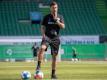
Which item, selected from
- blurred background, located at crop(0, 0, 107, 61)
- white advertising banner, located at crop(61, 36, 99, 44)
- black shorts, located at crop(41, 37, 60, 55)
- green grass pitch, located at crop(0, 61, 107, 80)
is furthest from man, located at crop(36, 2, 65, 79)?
white advertising banner, located at crop(61, 36, 99, 44)

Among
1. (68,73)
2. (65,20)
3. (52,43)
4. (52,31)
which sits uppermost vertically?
(65,20)

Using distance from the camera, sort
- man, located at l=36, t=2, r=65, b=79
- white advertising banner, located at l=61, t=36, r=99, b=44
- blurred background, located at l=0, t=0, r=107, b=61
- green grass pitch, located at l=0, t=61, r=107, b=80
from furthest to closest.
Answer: white advertising banner, located at l=61, t=36, r=99, b=44, blurred background, located at l=0, t=0, r=107, b=61, green grass pitch, located at l=0, t=61, r=107, b=80, man, located at l=36, t=2, r=65, b=79

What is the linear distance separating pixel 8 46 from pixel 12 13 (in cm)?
1163

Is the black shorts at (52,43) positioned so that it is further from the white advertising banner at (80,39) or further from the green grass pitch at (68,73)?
the white advertising banner at (80,39)

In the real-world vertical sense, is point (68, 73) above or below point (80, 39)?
below

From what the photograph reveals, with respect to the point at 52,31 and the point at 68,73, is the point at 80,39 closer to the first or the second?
the point at 68,73

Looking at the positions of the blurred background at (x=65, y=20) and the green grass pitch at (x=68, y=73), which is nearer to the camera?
the green grass pitch at (x=68, y=73)

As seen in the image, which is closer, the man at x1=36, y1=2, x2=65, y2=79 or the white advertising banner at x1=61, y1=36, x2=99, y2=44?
the man at x1=36, y1=2, x2=65, y2=79

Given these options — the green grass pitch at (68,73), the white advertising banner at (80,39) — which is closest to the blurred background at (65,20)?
the white advertising banner at (80,39)

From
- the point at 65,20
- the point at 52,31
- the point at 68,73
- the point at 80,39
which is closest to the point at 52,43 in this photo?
the point at 52,31

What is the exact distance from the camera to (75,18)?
61.8 meters

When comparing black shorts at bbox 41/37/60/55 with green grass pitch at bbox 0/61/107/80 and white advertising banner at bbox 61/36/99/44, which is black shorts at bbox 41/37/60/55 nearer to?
green grass pitch at bbox 0/61/107/80

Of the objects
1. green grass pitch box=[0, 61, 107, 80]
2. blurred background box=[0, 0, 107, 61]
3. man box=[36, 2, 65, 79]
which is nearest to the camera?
man box=[36, 2, 65, 79]

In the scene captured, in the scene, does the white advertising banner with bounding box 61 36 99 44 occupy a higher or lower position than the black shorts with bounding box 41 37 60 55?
lower
